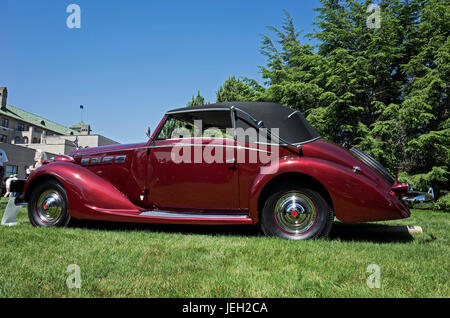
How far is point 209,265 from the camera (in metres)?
2.26

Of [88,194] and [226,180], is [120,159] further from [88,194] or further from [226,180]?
[226,180]

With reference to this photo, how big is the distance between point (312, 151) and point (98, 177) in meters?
2.81

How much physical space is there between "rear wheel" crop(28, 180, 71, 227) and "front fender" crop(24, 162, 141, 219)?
155 mm

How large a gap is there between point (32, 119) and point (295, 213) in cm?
7124

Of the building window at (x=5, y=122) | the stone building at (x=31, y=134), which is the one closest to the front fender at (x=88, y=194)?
the stone building at (x=31, y=134)

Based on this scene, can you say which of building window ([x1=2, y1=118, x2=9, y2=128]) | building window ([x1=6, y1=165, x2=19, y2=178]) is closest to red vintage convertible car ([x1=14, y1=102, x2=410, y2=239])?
building window ([x1=6, y1=165, x2=19, y2=178])

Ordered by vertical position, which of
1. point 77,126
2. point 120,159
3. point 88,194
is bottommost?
point 88,194

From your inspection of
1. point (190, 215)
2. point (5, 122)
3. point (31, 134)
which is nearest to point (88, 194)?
point (190, 215)

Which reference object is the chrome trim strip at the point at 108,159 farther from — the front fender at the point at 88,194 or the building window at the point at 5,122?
the building window at the point at 5,122

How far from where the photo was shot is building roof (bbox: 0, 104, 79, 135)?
5419 cm

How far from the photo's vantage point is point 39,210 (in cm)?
397

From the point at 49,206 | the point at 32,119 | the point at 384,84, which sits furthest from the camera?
the point at 32,119

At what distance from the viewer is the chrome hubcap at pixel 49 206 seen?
3.89 metres

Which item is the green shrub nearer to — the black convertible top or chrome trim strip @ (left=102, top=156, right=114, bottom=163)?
the black convertible top
